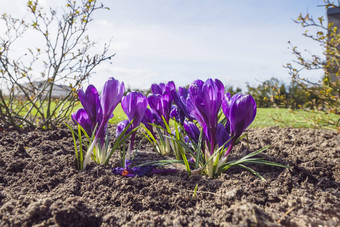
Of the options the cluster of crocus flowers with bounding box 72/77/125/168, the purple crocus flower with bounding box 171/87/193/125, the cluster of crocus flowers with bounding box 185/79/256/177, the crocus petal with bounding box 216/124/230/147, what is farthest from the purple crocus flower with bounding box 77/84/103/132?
the crocus petal with bounding box 216/124/230/147

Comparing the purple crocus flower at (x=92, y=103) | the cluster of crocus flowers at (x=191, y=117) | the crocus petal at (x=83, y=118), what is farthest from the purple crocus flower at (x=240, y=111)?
the crocus petal at (x=83, y=118)

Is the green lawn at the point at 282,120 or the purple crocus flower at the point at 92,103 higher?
the purple crocus flower at the point at 92,103

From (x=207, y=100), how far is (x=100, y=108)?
2.37 feet

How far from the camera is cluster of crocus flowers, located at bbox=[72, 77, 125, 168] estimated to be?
5.93ft

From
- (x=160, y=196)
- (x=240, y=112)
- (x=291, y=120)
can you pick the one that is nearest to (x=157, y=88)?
(x=240, y=112)

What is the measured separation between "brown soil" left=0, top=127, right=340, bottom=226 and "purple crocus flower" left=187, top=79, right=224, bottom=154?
34cm

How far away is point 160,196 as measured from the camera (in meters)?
1.48

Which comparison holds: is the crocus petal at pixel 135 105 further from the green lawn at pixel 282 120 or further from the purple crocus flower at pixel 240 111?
the green lawn at pixel 282 120

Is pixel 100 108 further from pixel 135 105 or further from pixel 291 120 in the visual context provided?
pixel 291 120

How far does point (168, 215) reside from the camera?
1330mm

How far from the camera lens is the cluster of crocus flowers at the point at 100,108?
1808 mm

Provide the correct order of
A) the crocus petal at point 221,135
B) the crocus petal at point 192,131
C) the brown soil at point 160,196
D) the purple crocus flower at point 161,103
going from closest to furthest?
the brown soil at point 160,196, the crocus petal at point 221,135, the crocus petal at point 192,131, the purple crocus flower at point 161,103

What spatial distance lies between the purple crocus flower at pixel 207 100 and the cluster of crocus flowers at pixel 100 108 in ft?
1.55

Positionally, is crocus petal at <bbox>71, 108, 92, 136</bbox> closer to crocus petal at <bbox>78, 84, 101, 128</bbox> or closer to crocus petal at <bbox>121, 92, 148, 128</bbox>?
crocus petal at <bbox>78, 84, 101, 128</bbox>
